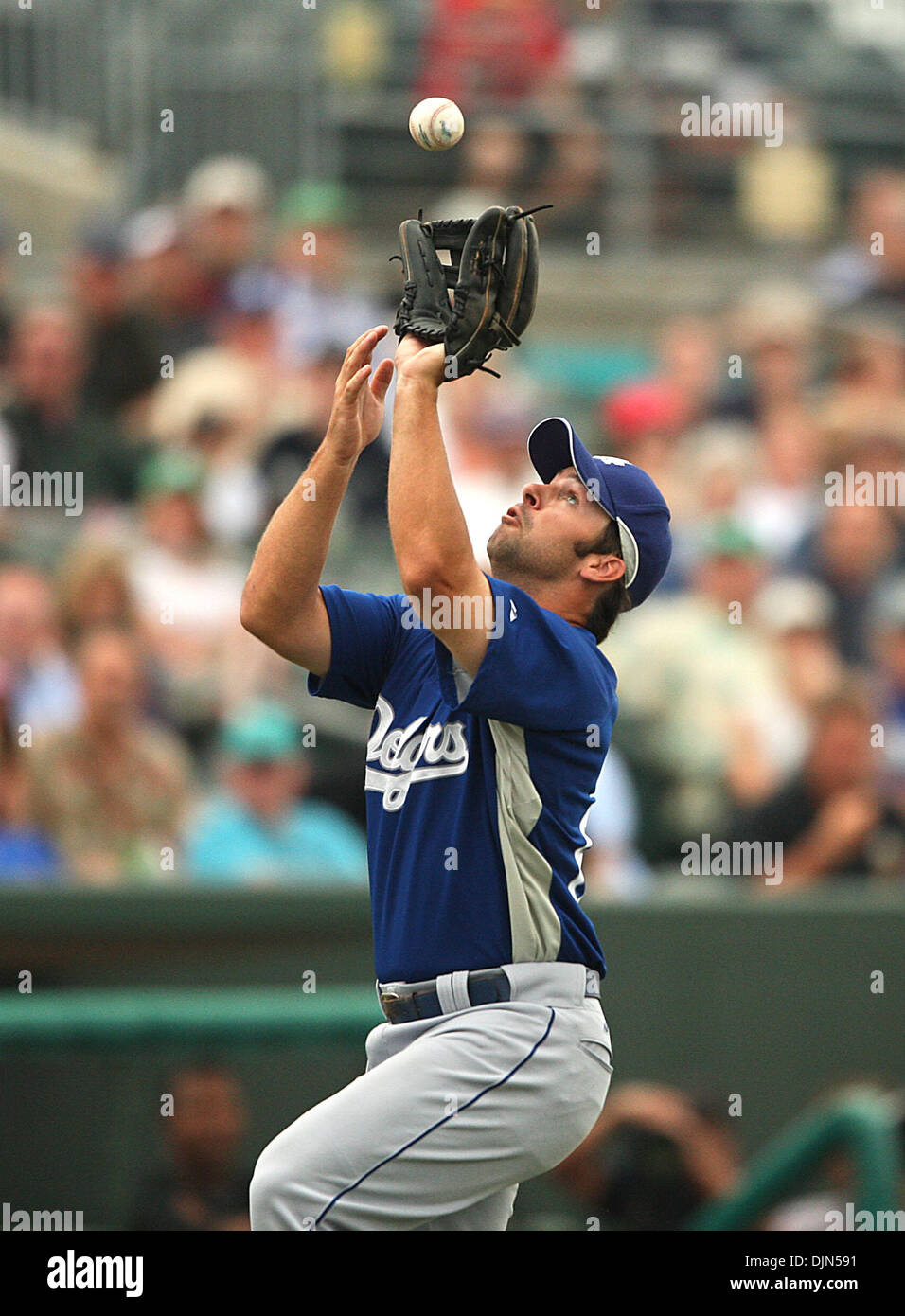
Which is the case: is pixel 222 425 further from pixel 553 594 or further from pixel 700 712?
pixel 553 594

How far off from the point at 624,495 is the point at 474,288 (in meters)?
0.57

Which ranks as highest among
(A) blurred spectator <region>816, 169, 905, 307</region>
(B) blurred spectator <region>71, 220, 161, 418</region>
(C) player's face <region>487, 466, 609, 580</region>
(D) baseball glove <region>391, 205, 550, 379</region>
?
(A) blurred spectator <region>816, 169, 905, 307</region>

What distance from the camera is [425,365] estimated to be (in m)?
3.47

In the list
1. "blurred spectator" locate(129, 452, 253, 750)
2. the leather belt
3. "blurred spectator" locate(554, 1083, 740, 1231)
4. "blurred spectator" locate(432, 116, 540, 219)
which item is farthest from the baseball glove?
"blurred spectator" locate(432, 116, 540, 219)

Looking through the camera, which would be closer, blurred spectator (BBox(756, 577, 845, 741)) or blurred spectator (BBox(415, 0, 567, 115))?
blurred spectator (BBox(756, 577, 845, 741))

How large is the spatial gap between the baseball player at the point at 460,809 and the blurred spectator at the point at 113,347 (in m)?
4.35

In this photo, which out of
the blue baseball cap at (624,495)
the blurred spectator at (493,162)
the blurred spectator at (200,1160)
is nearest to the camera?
the blue baseball cap at (624,495)

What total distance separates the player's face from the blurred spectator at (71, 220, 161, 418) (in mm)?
4454

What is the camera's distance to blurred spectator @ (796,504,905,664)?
7918 millimetres

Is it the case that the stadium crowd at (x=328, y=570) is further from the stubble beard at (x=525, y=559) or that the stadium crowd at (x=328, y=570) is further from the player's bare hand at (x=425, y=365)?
the player's bare hand at (x=425, y=365)

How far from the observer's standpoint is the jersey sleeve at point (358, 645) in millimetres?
3846

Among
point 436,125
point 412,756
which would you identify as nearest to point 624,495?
point 412,756

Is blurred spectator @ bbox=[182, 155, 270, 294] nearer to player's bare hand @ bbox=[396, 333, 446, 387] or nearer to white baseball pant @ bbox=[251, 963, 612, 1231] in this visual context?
player's bare hand @ bbox=[396, 333, 446, 387]

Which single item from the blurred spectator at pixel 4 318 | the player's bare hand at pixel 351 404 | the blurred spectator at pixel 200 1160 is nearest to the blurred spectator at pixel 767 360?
the blurred spectator at pixel 4 318
